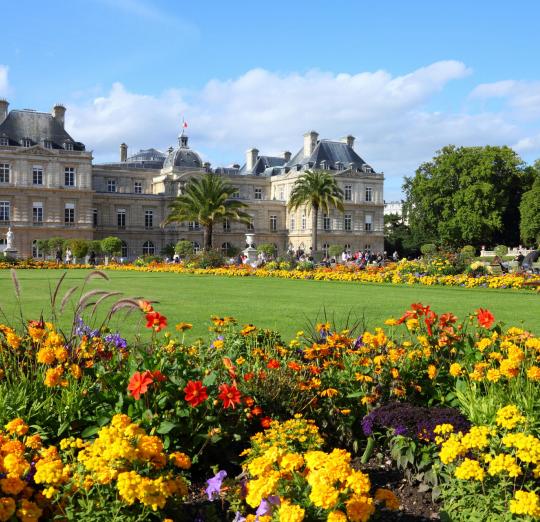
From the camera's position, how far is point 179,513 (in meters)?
2.90

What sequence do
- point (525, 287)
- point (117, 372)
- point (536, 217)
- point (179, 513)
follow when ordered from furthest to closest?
point (536, 217), point (525, 287), point (117, 372), point (179, 513)

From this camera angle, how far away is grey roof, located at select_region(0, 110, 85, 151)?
51.1 metres

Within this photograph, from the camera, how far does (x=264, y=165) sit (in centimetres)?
6994

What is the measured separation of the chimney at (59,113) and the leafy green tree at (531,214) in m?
37.1

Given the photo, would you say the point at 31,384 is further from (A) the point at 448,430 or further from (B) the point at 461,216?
(B) the point at 461,216

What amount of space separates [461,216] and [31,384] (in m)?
51.3

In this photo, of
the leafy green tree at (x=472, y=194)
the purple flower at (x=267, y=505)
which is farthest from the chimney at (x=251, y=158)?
the purple flower at (x=267, y=505)

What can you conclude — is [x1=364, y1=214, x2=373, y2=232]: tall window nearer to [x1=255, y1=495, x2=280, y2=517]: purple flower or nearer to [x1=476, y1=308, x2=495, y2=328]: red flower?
[x1=476, y1=308, x2=495, y2=328]: red flower

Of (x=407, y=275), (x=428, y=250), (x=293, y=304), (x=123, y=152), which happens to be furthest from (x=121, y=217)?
(x=293, y=304)

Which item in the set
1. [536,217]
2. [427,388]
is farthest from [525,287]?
[536,217]

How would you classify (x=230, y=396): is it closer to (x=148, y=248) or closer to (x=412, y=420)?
(x=412, y=420)

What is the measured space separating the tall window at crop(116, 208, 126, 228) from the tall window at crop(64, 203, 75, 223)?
5.90m

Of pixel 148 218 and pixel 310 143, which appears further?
pixel 310 143

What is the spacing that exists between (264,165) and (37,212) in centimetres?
2616
